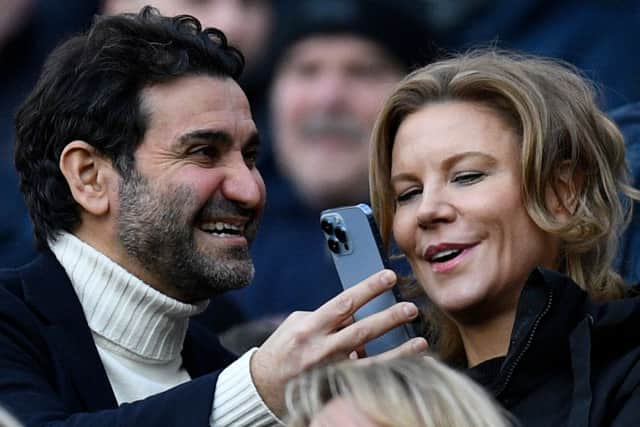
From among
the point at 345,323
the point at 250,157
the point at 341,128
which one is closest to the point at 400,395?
the point at 345,323

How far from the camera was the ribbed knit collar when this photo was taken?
9.84 ft

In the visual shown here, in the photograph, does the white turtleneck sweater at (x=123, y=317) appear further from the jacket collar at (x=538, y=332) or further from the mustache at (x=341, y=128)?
the mustache at (x=341, y=128)

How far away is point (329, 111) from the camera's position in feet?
15.1

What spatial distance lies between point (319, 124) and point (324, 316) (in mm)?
2238

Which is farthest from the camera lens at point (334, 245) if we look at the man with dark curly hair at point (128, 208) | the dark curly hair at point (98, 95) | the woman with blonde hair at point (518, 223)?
the dark curly hair at point (98, 95)

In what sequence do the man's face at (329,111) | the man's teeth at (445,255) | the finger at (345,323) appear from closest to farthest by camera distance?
the finger at (345,323), the man's teeth at (445,255), the man's face at (329,111)

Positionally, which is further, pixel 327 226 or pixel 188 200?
pixel 188 200

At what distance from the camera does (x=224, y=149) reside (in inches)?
124

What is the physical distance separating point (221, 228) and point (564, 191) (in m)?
0.79

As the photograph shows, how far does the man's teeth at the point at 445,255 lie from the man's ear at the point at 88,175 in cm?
83

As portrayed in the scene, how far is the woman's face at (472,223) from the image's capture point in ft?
8.40

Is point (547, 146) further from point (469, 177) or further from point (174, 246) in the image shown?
point (174, 246)

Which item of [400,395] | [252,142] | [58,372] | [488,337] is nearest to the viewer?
[400,395]

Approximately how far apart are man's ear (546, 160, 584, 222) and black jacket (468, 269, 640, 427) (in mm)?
215
